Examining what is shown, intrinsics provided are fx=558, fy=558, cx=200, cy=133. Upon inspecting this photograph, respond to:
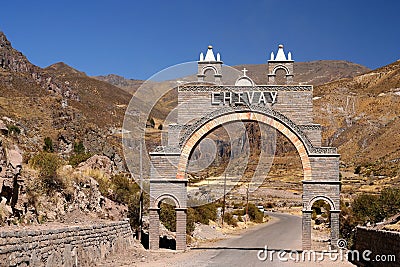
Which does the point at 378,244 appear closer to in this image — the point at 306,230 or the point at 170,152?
the point at 306,230

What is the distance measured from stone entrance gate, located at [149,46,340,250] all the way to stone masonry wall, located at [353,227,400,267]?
333 cm

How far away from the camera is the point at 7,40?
3022 inches

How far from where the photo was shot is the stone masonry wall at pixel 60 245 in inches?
395

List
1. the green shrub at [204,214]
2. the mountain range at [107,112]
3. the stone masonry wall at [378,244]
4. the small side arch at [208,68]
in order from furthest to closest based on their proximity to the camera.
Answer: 1. the mountain range at [107,112]
2. the green shrub at [204,214]
3. the small side arch at [208,68]
4. the stone masonry wall at [378,244]

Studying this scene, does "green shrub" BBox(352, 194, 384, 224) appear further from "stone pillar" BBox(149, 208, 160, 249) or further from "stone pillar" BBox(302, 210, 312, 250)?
"stone pillar" BBox(149, 208, 160, 249)

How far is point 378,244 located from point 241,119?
847 cm

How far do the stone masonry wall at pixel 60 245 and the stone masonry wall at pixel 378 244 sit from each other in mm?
7137

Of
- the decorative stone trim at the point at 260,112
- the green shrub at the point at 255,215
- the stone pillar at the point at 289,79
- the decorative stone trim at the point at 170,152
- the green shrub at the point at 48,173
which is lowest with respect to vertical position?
the green shrub at the point at 255,215

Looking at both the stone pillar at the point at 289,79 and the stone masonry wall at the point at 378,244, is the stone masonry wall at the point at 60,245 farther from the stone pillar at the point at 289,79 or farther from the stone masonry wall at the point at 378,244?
the stone pillar at the point at 289,79

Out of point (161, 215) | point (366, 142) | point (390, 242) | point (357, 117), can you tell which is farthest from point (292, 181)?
point (390, 242)

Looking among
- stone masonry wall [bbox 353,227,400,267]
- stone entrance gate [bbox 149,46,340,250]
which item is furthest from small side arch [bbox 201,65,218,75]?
stone masonry wall [bbox 353,227,400,267]

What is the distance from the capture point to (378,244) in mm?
13789

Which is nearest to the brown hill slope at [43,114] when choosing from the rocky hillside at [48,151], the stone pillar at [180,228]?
the rocky hillside at [48,151]

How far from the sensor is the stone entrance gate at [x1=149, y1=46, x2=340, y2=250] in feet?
66.9
